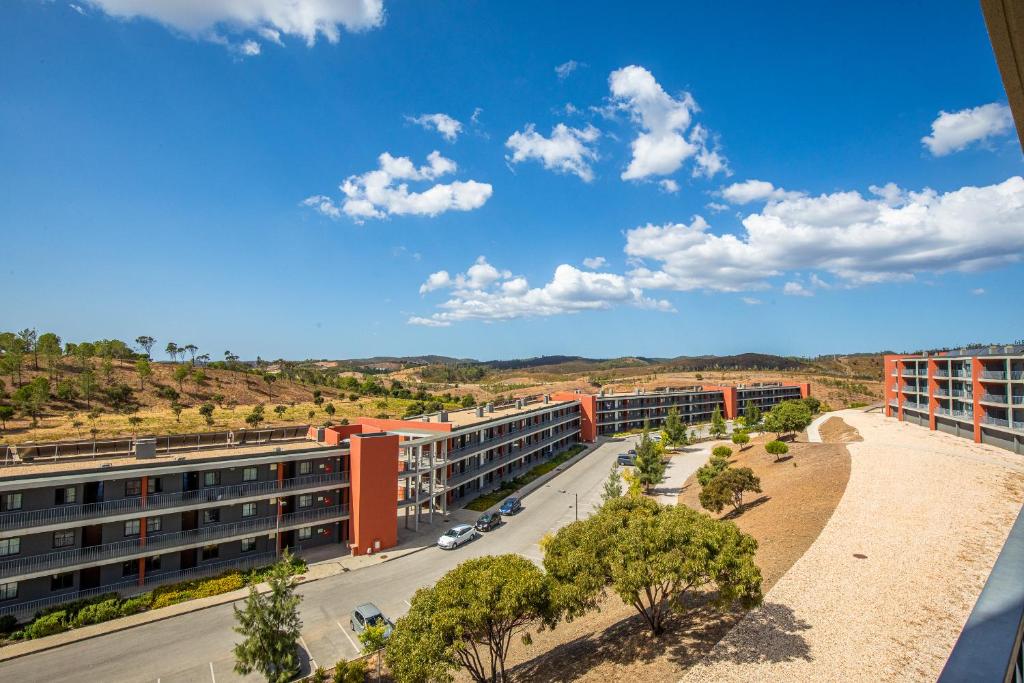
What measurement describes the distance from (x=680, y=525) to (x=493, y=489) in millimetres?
37403

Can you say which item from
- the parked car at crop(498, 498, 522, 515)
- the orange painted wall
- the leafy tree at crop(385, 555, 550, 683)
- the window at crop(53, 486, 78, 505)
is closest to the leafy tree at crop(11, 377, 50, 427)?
the window at crop(53, 486, 78, 505)

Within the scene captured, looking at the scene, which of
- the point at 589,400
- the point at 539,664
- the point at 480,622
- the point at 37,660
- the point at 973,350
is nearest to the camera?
the point at 480,622

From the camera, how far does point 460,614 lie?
18.8m

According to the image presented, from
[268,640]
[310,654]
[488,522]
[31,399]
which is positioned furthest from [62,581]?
[31,399]

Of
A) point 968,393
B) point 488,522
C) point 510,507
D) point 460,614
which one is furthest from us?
point 968,393

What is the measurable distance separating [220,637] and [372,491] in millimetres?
12827

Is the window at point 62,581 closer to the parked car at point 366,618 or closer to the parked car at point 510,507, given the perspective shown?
the parked car at point 366,618

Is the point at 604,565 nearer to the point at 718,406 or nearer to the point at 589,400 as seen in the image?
the point at 589,400

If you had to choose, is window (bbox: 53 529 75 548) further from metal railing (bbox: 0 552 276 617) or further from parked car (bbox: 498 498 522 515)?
parked car (bbox: 498 498 522 515)

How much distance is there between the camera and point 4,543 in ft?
92.0

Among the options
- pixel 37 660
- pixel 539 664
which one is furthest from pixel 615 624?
pixel 37 660

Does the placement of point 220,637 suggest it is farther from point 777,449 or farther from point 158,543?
point 777,449

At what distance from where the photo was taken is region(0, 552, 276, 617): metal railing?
93.0ft

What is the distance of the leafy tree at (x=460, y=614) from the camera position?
1803cm
